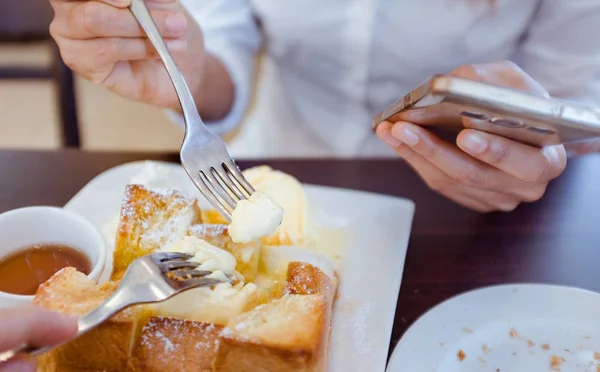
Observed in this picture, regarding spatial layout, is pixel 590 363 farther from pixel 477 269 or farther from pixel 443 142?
pixel 443 142

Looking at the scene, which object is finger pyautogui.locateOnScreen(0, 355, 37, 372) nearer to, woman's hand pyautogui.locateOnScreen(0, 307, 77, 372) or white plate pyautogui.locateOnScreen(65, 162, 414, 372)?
woman's hand pyautogui.locateOnScreen(0, 307, 77, 372)

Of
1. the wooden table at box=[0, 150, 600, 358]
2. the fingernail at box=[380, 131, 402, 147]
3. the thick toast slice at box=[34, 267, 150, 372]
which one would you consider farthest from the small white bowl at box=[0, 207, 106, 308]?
the fingernail at box=[380, 131, 402, 147]

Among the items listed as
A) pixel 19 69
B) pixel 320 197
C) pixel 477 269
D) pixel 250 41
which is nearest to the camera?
pixel 477 269

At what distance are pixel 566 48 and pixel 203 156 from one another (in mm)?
1057

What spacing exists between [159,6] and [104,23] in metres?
0.13

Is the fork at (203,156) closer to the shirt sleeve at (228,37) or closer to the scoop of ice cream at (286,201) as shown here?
the scoop of ice cream at (286,201)

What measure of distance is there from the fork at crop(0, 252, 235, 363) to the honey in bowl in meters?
0.20

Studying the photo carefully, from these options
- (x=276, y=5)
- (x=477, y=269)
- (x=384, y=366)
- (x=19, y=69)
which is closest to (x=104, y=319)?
(x=384, y=366)

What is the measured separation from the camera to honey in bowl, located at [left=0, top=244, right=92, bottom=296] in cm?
91

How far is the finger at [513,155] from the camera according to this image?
2.98ft

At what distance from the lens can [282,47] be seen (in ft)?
5.43

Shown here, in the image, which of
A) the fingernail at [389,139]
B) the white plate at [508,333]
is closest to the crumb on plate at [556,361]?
the white plate at [508,333]

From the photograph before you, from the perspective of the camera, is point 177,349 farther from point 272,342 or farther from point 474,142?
point 474,142

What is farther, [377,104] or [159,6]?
[377,104]
